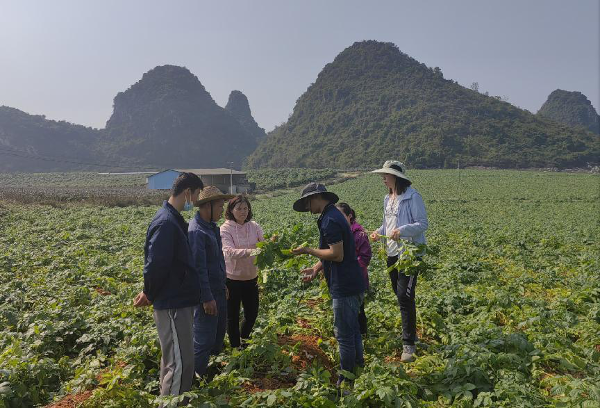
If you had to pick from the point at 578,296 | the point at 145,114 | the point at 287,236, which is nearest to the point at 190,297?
the point at 287,236

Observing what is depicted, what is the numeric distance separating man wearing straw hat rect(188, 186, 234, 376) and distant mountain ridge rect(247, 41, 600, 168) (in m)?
80.7

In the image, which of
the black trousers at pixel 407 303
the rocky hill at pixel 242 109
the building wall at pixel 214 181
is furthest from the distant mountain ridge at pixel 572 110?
the black trousers at pixel 407 303

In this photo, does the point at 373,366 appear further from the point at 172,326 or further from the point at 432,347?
the point at 172,326

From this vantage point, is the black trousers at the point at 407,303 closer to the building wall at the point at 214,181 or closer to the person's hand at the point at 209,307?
the person's hand at the point at 209,307

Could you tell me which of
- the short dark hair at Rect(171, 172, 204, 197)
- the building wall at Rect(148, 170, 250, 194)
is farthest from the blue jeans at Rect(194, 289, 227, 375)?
the building wall at Rect(148, 170, 250, 194)

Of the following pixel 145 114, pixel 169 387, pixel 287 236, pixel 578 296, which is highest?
pixel 145 114

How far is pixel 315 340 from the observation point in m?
5.19

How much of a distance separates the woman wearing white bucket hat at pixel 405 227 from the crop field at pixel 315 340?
282mm

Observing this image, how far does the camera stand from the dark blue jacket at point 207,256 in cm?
373

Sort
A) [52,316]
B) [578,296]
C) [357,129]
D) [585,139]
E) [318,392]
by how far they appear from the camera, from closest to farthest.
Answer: [318,392], [52,316], [578,296], [585,139], [357,129]

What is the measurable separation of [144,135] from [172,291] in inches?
6117

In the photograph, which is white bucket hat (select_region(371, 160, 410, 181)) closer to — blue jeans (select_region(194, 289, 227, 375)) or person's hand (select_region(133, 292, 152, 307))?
blue jeans (select_region(194, 289, 227, 375))

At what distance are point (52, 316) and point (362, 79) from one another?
5672 inches

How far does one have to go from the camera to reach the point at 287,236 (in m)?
4.72
